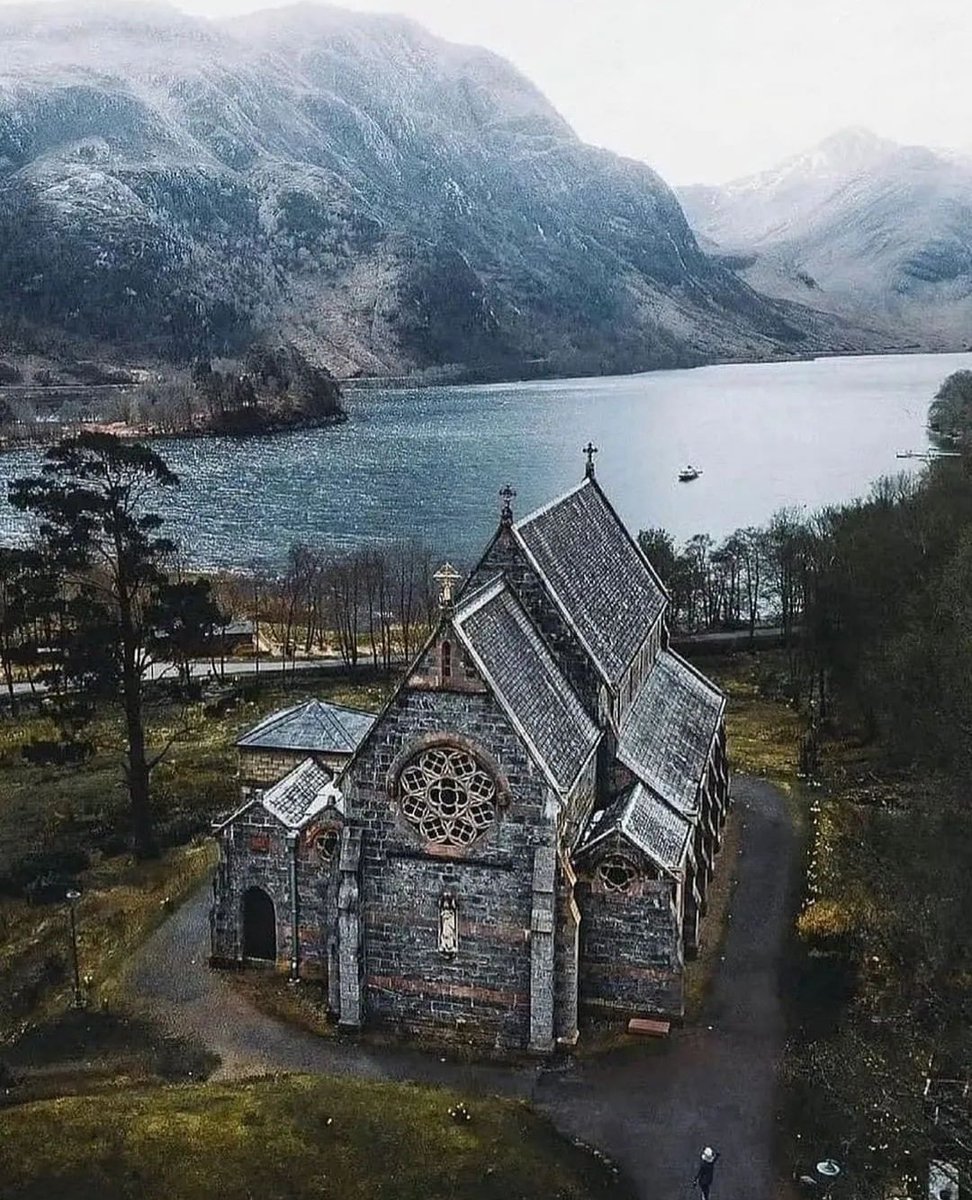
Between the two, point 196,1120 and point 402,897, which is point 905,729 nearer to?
point 402,897

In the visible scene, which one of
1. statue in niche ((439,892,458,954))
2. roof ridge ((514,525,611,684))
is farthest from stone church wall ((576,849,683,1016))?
roof ridge ((514,525,611,684))

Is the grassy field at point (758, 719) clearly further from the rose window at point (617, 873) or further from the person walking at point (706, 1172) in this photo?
the person walking at point (706, 1172)

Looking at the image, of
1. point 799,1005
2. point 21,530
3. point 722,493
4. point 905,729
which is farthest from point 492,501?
point 799,1005

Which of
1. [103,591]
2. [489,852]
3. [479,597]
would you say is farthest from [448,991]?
[103,591]

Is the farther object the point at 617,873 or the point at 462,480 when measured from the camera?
the point at 462,480

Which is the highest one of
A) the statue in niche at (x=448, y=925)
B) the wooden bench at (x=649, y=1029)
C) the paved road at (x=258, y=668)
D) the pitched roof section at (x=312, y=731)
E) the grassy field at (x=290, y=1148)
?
the pitched roof section at (x=312, y=731)

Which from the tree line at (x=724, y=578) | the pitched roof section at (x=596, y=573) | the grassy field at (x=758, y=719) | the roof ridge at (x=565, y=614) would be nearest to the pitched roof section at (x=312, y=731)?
the pitched roof section at (x=596, y=573)

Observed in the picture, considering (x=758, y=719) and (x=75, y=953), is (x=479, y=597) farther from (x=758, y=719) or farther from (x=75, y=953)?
(x=758, y=719)
